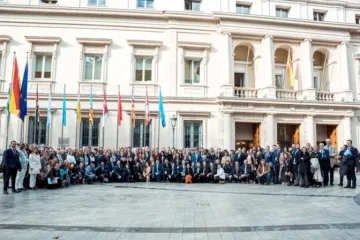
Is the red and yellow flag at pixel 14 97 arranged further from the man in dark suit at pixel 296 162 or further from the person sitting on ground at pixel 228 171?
the man in dark suit at pixel 296 162

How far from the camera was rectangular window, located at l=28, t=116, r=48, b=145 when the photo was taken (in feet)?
66.8

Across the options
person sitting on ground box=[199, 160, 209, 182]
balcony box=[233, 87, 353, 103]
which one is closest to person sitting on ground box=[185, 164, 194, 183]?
person sitting on ground box=[199, 160, 209, 182]

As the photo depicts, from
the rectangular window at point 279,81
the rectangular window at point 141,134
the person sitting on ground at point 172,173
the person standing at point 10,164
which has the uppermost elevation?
the rectangular window at point 279,81

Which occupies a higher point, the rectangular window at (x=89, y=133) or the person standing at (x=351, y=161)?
the rectangular window at (x=89, y=133)

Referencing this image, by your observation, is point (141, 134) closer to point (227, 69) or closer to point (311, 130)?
point (227, 69)

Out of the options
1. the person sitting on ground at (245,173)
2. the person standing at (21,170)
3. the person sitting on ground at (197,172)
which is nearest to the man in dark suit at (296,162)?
the person sitting on ground at (245,173)

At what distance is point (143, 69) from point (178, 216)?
15975 millimetres

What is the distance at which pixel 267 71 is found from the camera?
22.0 metres

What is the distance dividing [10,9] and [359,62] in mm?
26882

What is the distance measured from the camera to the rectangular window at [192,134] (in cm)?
2148

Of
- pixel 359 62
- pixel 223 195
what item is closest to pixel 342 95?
pixel 359 62

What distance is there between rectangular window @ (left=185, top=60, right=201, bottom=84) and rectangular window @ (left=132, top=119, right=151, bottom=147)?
15.2 feet

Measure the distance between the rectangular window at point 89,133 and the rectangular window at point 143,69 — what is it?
171 inches

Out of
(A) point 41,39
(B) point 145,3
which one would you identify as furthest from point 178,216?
(B) point 145,3
